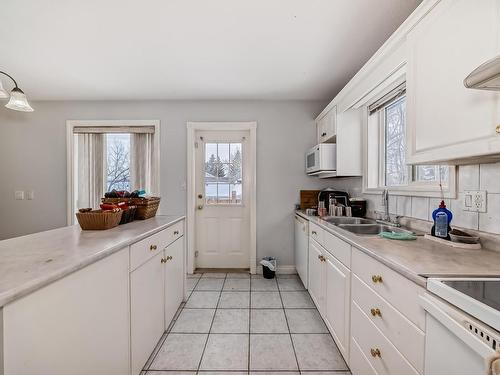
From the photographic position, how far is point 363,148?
253cm

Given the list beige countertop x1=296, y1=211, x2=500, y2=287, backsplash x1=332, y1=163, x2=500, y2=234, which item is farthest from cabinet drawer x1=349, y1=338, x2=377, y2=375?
backsplash x1=332, y1=163, x2=500, y2=234

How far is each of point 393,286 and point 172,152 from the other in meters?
3.10

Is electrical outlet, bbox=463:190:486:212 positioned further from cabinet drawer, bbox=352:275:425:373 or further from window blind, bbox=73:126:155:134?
window blind, bbox=73:126:155:134

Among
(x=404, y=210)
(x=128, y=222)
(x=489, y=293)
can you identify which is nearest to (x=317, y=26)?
(x=404, y=210)

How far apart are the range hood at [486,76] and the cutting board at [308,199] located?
2.53 metres

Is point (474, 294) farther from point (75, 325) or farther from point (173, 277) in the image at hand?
point (173, 277)

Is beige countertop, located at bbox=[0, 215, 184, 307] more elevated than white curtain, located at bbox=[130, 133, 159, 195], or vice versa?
white curtain, located at bbox=[130, 133, 159, 195]

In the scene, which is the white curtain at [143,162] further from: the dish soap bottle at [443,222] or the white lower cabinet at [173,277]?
the dish soap bottle at [443,222]

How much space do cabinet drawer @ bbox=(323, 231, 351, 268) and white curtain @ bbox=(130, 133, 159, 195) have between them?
101 inches

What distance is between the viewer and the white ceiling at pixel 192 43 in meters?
1.68

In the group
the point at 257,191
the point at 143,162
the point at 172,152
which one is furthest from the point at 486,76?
the point at 143,162

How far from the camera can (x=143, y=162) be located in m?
3.54

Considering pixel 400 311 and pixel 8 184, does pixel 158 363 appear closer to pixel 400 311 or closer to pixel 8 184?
pixel 400 311

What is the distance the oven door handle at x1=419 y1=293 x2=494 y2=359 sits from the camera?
60 centimetres
